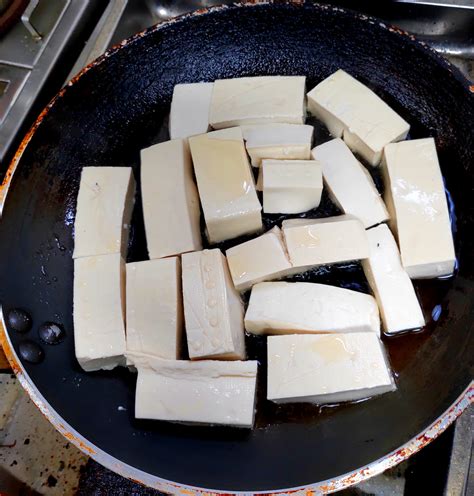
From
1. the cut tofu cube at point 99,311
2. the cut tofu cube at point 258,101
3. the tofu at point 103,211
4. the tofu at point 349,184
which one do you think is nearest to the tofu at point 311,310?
the tofu at point 349,184

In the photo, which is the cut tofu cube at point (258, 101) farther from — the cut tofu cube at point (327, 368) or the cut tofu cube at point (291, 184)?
the cut tofu cube at point (327, 368)

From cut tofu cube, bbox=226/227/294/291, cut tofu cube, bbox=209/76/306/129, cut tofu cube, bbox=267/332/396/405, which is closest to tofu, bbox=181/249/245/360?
cut tofu cube, bbox=226/227/294/291

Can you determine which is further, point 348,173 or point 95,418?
point 348,173

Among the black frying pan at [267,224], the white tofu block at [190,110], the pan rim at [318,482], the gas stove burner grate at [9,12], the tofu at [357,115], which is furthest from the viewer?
the gas stove burner grate at [9,12]

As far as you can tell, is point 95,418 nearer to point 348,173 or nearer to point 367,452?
point 367,452

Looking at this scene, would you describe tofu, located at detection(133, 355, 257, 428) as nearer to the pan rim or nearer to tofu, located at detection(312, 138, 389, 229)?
Result: the pan rim

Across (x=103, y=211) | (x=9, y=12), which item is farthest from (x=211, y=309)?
(x=9, y=12)

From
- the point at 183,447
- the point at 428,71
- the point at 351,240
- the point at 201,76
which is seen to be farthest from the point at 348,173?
the point at 183,447
